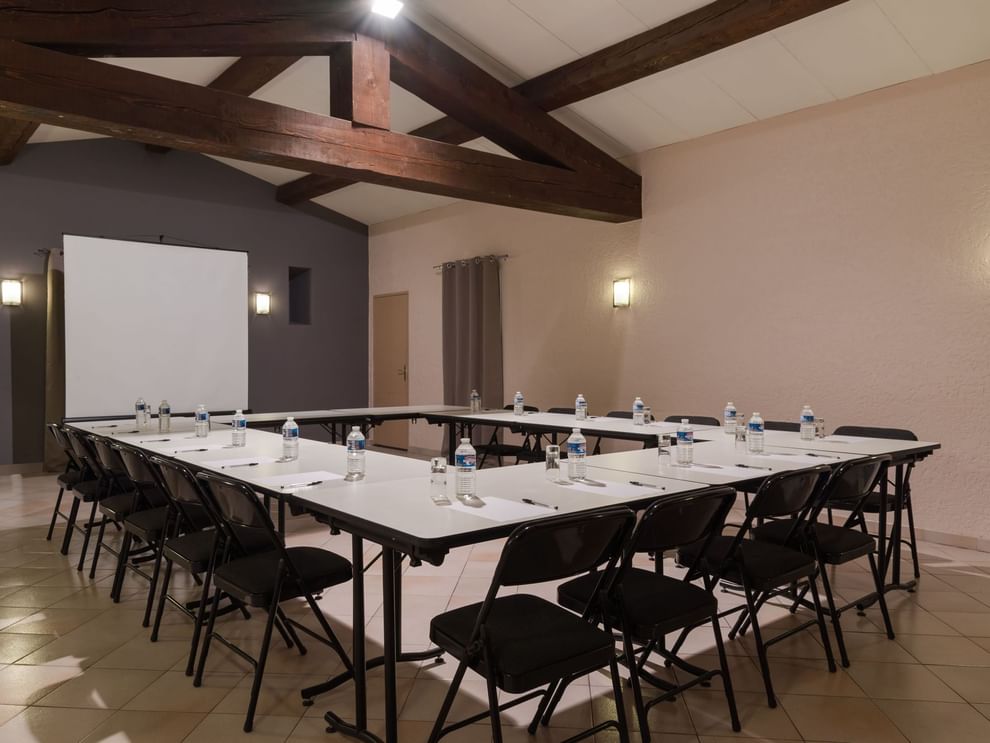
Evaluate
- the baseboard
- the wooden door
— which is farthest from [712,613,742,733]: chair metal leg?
the baseboard

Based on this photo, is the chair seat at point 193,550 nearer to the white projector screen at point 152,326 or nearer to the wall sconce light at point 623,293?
the wall sconce light at point 623,293

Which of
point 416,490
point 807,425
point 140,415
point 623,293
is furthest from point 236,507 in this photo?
point 623,293

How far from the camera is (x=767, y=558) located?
102 inches

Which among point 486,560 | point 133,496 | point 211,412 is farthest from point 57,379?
point 486,560

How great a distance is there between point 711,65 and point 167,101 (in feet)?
11.2

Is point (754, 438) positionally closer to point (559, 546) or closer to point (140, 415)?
point (559, 546)

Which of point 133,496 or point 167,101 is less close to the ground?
point 167,101

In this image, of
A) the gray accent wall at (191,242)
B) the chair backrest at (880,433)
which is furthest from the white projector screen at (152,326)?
the chair backrest at (880,433)

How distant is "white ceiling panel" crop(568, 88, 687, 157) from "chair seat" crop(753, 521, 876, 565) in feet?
11.6

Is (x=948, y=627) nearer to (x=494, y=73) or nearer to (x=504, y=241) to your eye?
(x=494, y=73)

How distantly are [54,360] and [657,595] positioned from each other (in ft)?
21.9

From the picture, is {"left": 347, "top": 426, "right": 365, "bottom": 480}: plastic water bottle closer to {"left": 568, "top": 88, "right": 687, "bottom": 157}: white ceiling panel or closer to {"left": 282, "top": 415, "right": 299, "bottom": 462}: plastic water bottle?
{"left": 282, "top": 415, "right": 299, "bottom": 462}: plastic water bottle

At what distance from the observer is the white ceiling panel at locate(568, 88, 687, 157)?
17.9 feet

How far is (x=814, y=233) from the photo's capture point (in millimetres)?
5031
